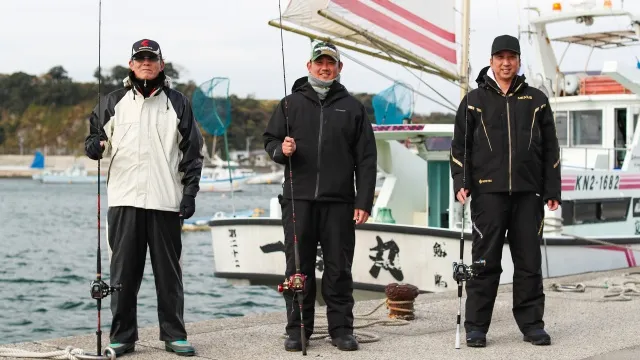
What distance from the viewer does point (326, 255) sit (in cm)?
616

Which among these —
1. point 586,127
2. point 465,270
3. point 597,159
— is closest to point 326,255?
point 465,270

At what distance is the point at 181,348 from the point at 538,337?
2151 mm

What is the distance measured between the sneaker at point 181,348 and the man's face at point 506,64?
2468 millimetres

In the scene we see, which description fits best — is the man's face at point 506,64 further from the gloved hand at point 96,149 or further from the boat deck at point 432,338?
the gloved hand at point 96,149

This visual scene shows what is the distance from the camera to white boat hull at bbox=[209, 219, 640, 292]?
11.6 meters

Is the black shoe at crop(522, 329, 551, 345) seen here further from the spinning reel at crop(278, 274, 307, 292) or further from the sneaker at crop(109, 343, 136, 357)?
the sneaker at crop(109, 343, 136, 357)

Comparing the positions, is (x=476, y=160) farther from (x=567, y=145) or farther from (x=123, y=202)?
(x=567, y=145)

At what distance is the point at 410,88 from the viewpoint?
548 inches

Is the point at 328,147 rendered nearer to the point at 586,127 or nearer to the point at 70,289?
the point at 586,127

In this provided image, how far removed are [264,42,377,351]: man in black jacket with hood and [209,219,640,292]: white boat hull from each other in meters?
5.46

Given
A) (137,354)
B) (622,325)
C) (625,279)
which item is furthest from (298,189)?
(625,279)

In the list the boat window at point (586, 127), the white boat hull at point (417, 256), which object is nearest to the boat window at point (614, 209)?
the white boat hull at point (417, 256)

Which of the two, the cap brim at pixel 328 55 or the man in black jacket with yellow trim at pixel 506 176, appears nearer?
the cap brim at pixel 328 55

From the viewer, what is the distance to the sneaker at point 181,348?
5.80 meters
